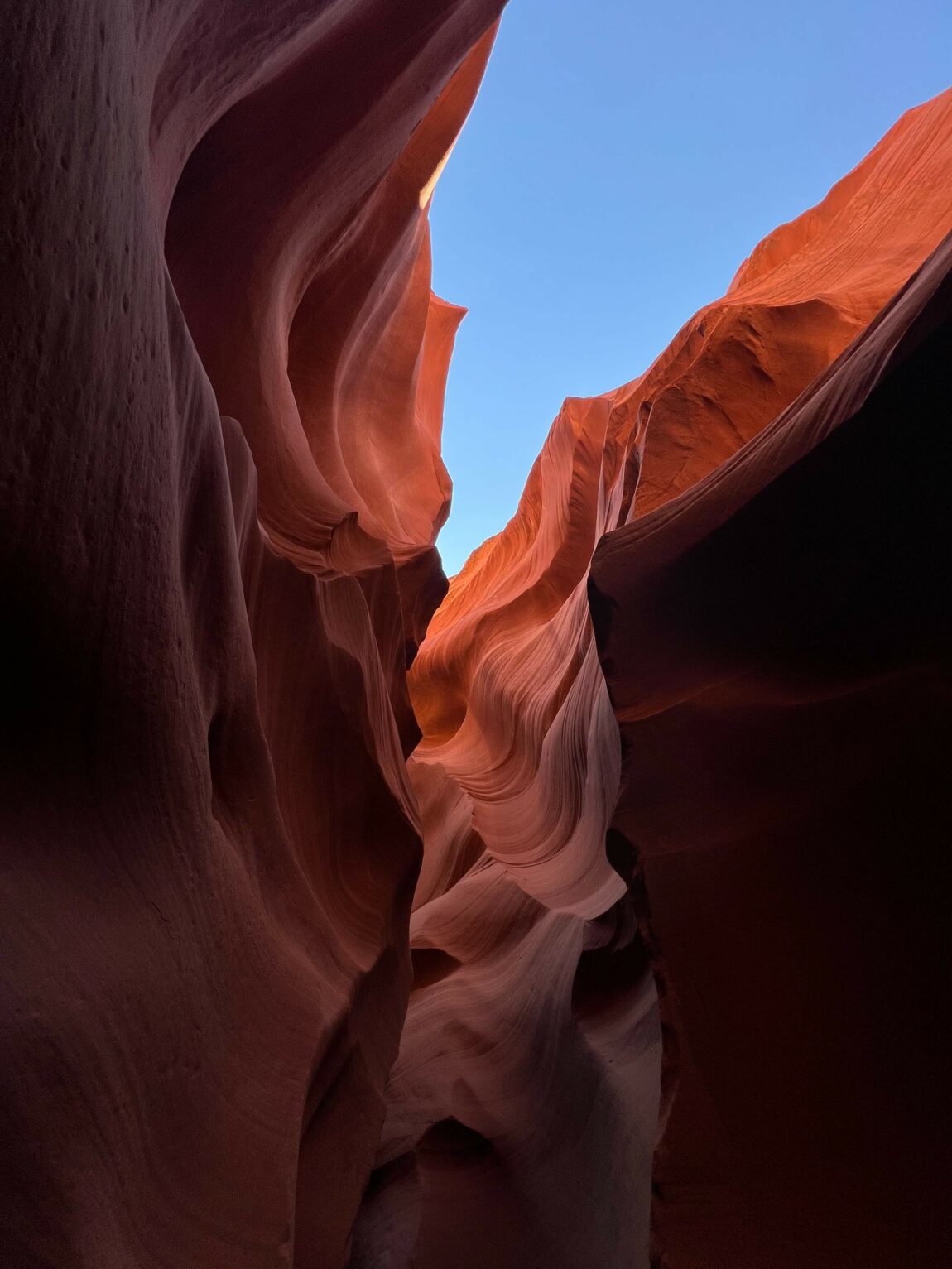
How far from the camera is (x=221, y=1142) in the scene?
168 cm

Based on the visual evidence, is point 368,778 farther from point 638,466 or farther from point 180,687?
point 638,466

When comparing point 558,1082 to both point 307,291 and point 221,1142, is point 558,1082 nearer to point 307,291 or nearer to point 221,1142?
point 221,1142

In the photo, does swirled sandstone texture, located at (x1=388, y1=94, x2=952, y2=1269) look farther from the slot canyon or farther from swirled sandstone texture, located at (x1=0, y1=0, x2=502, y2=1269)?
swirled sandstone texture, located at (x1=0, y1=0, x2=502, y2=1269)

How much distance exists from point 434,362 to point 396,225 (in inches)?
181

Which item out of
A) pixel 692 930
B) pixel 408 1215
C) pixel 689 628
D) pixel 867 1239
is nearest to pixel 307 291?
pixel 689 628

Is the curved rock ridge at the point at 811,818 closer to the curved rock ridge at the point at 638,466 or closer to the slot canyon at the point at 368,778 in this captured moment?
the slot canyon at the point at 368,778

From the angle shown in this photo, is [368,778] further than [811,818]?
Yes

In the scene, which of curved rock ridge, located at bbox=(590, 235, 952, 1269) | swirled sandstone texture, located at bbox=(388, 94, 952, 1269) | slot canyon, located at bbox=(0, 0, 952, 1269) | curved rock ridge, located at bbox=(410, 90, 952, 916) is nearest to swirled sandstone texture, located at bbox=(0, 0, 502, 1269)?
slot canyon, located at bbox=(0, 0, 952, 1269)

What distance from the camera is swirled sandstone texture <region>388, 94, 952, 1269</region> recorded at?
242 cm

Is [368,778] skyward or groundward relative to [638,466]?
groundward

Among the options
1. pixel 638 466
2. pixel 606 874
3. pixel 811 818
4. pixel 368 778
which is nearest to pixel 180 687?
pixel 368 778

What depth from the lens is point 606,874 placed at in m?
3.94

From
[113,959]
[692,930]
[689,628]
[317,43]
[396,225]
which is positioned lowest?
[692,930]

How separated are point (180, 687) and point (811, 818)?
1.85 metres
